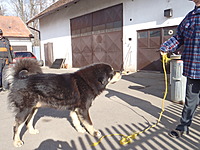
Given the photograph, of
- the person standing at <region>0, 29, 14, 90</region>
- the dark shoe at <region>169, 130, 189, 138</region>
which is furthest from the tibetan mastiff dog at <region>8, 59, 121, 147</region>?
the person standing at <region>0, 29, 14, 90</region>

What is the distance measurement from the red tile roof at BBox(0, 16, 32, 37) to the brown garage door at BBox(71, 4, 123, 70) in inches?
546

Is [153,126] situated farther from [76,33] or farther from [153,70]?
[76,33]

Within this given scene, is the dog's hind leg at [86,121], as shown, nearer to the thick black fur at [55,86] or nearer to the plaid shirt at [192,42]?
the thick black fur at [55,86]

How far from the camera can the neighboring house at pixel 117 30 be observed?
8.42 m

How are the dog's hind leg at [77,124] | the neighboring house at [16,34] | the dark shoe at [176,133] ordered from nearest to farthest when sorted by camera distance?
the dark shoe at [176,133]
the dog's hind leg at [77,124]
the neighboring house at [16,34]

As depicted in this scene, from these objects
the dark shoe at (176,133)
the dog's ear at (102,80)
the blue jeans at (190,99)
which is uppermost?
the dog's ear at (102,80)

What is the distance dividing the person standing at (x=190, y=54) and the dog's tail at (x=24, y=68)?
2.42 meters

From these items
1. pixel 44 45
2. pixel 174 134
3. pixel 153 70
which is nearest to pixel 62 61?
pixel 44 45

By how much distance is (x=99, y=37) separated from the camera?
12180mm

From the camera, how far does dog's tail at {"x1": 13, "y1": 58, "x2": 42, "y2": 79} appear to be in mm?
2764

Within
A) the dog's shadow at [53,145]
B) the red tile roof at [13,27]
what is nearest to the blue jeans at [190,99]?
the dog's shadow at [53,145]

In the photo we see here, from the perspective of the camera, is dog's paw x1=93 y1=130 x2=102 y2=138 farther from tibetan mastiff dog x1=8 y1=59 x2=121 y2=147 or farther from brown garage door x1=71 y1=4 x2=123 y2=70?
brown garage door x1=71 y1=4 x2=123 y2=70

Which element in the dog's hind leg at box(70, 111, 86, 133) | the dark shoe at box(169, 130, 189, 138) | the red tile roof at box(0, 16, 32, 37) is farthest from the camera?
the red tile roof at box(0, 16, 32, 37)

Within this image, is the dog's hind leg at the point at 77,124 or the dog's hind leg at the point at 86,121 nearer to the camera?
the dog's hind leg at the point at 86,121
